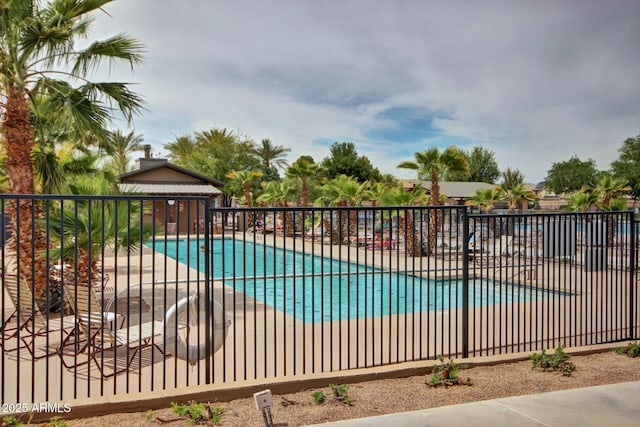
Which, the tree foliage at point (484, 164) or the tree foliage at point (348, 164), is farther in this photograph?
the tree foliage at point (484, 164)

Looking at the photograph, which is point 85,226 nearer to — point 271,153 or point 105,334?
point 105,334

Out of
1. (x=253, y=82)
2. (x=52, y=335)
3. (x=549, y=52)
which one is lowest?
(x=52, y=335)

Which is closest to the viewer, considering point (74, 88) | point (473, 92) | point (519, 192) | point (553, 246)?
point (553, 246)

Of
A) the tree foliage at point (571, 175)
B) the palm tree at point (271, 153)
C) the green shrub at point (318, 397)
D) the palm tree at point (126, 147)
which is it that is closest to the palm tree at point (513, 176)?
the tree foliage at point (571, 175)

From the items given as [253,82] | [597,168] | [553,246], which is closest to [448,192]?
[253,82]

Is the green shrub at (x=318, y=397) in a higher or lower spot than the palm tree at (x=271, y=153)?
lower

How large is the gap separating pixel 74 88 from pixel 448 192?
43.5m

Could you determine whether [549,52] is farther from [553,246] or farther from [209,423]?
[209,423]

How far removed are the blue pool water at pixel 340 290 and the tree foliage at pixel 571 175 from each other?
2491 inches

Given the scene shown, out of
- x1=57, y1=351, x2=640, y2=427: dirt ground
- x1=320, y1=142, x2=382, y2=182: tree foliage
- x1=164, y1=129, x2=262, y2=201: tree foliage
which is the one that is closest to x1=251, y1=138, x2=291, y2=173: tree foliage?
x1=164, y1=129, x2=262, y2=201: tree foliage

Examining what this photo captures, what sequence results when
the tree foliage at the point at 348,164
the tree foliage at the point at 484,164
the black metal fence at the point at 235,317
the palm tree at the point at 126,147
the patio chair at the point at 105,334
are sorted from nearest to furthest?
the black metal fence at the point at 235,317 < the patio chair at the point at 105,334 < the palm tree at the point at 126,147 < the tree foliage at the point at 348,164 < the tree foliage at the point at 484,164

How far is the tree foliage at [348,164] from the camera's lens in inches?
2093

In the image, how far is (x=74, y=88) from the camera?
8.30 meters

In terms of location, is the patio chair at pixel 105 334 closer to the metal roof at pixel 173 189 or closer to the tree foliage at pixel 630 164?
the metal roof at pixel 173 189
